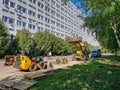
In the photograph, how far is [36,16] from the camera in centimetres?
6400

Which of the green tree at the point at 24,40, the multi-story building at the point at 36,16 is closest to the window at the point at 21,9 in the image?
the multi-story building at the point at 36,16

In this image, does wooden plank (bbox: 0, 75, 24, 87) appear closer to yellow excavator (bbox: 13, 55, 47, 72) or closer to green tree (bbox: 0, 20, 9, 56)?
yellow excavator (bbox: 13, 55, 47, 72)

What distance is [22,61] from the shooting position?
18234 mm

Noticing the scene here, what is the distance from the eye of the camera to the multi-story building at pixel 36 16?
4905 centimetres

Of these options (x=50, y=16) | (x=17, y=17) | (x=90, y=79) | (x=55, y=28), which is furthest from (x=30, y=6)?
(x=90, y=79)

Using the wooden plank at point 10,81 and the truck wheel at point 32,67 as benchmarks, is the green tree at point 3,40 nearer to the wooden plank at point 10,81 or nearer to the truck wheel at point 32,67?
the truck wheel at point 32,67

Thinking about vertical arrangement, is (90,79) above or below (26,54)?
below

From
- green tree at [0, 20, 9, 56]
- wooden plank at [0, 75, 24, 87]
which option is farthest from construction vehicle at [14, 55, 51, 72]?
green tree at [0, 20, 9, 56]

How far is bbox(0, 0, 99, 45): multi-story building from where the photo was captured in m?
49.0

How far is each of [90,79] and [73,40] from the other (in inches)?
646

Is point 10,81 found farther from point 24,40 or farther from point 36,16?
point 36,16

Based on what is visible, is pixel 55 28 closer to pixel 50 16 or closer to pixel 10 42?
pixel 50 16

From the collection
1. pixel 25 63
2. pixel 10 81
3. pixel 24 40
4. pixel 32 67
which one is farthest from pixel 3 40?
pixel 10 81

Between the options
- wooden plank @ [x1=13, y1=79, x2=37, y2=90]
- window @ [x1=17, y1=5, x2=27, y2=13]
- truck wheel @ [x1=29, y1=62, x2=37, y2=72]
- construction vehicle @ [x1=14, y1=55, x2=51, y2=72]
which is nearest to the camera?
wooden plank @ [x1=13, y1=79, x2=37, y2=90]
